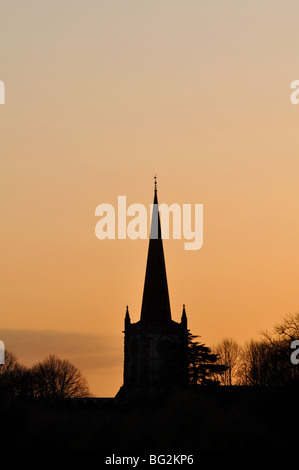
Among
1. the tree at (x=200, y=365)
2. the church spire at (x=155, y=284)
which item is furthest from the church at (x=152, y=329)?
the tree at (x=200, y=365)

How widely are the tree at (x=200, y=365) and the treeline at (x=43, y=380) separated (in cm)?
1777

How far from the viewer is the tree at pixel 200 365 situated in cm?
9594

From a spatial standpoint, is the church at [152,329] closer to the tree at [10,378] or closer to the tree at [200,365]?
the tree at [10,378]

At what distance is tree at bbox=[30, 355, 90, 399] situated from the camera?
434 feet

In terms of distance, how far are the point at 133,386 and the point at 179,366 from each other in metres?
27.3

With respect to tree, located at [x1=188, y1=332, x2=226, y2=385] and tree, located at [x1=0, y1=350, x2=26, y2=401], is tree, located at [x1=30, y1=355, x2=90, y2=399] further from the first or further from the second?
tree, located at [x1=188, y1=332, x2=226, y2=385]

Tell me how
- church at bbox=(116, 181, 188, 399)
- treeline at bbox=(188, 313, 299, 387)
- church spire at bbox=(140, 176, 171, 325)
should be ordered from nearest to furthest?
treeline at bbox=(188, 313, 299, 387) → church at bbox=(116, 181, 188, 399) → church spire at bbox=(140, 176, 171, 325)

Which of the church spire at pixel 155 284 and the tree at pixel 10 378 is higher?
the church spire at pixel 155 284

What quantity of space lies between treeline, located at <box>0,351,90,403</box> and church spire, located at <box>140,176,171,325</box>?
1355 cm

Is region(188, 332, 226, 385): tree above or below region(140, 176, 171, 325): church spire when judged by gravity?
below

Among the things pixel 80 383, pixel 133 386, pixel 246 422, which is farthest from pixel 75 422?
pixel 80 383

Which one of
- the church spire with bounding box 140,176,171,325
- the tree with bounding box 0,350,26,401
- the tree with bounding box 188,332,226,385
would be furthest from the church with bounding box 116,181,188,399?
the tree with bounding box 188,332,226,385

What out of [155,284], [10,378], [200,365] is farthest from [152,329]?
[200,365]
